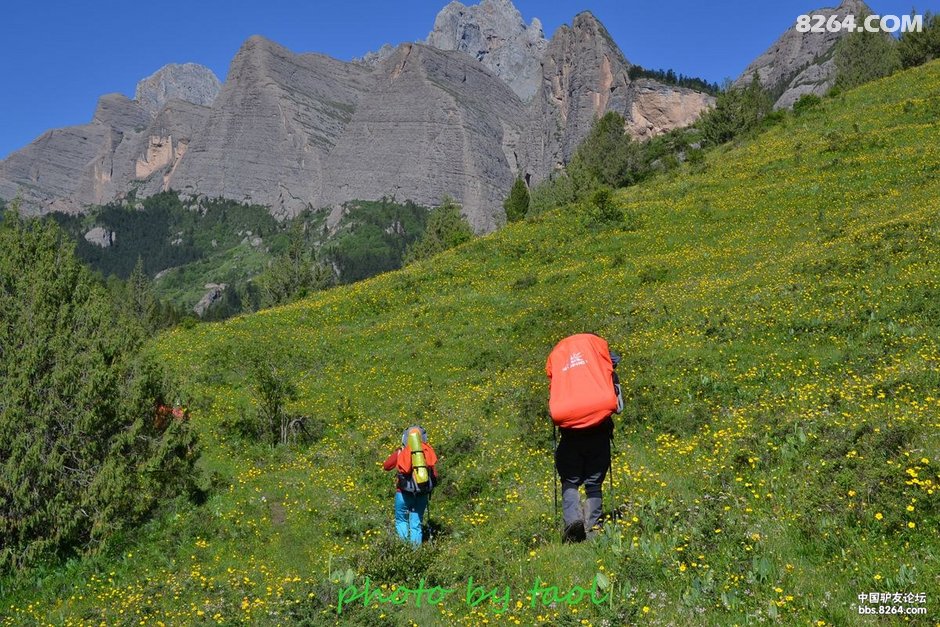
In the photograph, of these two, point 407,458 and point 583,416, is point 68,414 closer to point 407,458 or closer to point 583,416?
point 407,458

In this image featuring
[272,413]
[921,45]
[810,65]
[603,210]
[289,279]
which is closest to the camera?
[272,413]

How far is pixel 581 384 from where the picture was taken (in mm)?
8242

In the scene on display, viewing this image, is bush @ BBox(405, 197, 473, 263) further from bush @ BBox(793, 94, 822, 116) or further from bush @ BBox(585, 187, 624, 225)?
bush @ BBox(585, 187, 624, 225)

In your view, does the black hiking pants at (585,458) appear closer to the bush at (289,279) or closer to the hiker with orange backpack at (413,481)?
the hiker with orange backpack at (413,481)

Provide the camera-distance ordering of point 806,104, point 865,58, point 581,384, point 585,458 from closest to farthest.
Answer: point 581,384, point 585,458, point 806,104, point 865,58

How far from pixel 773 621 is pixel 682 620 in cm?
79

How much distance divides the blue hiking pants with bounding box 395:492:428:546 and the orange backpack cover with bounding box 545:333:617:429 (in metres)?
3.48

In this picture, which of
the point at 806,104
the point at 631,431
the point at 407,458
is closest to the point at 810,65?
the point at 806,104

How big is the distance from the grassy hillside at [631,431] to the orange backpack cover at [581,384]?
153cm

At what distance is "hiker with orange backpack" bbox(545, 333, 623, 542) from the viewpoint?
8.11 metres

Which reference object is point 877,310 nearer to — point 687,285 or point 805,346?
point 805,346

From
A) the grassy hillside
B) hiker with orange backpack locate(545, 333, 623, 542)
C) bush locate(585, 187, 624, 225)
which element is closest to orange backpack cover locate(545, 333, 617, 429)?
hiker with orange backpack locate(545, 333, 623, 542)

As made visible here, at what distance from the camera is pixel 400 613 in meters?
7.53

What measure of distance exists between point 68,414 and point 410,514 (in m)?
6.58
